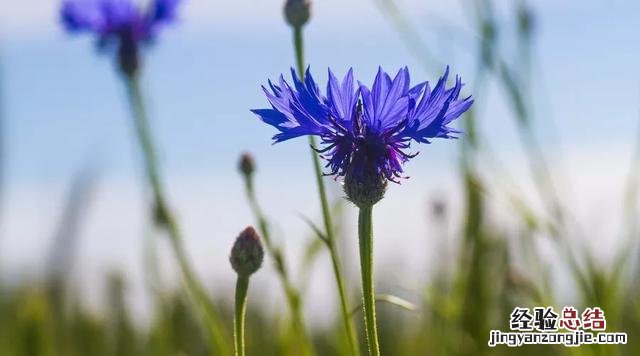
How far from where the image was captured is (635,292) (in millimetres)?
2307

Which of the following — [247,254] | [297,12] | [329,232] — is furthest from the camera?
[297,12]

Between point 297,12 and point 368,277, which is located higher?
point 297,12

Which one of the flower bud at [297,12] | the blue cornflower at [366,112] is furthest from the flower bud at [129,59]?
the blue cornflower at [366,112]

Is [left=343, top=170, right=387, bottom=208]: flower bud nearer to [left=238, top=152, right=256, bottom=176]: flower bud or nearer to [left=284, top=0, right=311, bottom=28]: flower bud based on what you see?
[left=284, top=0, right=311, bottom=28]: flower bud

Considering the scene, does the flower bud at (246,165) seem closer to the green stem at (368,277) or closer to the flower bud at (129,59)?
the flower bud at (129,59)

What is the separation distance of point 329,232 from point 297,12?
1.17 ft

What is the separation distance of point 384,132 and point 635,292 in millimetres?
1529

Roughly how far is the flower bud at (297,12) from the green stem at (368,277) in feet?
1.54

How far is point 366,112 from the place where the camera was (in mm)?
982

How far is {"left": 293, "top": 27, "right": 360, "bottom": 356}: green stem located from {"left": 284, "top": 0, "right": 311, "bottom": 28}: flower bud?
17mm

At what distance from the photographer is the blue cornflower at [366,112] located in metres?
0.94

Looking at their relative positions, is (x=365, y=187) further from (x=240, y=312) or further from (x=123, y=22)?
(x=123, y=22)

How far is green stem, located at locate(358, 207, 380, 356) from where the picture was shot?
3.07ft

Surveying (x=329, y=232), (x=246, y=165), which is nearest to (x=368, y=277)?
(x=329, y=232)
